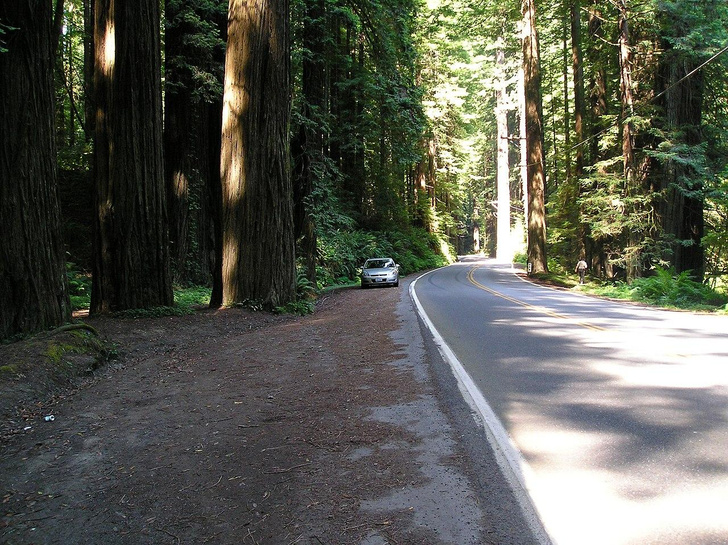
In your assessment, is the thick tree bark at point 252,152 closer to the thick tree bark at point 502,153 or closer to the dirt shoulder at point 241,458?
the dirt shoulder at point 241,458

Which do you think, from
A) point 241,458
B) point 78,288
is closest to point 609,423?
point 241,458

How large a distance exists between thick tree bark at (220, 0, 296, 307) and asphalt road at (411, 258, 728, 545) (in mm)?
5572

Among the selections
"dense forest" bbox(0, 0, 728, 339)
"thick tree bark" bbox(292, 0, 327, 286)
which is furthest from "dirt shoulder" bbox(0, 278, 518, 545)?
"thick tree bark" bbox(292, 0, 327, 286)

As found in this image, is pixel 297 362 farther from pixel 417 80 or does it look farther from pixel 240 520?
pixel 417 80

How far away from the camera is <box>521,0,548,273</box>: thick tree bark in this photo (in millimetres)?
30594

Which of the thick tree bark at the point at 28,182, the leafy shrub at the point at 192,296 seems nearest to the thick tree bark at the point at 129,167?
the thick tree bark at the point at 28,182

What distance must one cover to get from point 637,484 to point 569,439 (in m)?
0.94

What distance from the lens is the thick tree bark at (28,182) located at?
26.0 feet

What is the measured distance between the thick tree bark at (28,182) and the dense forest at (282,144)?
0.03 m

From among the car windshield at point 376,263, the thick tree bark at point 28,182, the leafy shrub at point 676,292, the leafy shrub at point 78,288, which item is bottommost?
the leafy shrub at point 676,292

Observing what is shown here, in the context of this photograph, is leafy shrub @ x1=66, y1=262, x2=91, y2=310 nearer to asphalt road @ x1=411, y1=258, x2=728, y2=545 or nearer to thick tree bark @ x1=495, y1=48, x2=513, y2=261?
asphalt road @ x1=411, y1=258, x2=728, y2=545

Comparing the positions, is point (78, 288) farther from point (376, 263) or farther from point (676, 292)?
point (676, 292)

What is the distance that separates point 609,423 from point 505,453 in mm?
1403

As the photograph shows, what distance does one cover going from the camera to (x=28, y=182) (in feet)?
26.9
